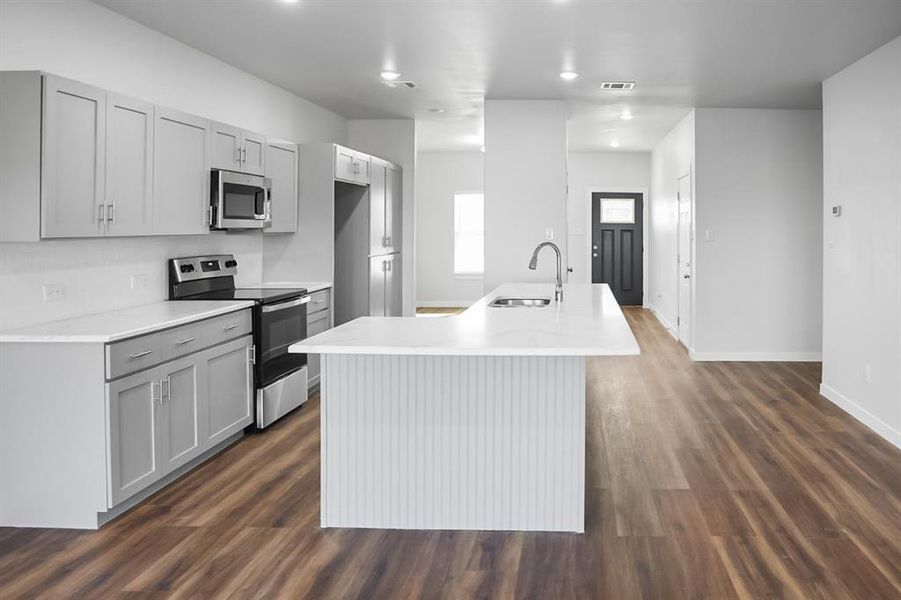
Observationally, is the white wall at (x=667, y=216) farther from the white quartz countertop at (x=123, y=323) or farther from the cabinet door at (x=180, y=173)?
the white quartz countertop at (x=123, y=323)

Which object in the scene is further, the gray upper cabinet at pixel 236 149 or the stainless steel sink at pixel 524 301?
the stainless steel sink at pixel 524 301

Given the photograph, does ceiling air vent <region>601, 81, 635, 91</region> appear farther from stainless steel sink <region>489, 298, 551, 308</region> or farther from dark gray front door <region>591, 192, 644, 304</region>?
dark gray front door <region>591, 192, 644, 304</region>

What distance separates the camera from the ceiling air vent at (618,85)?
6336 mm

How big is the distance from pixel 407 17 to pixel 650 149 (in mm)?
7838

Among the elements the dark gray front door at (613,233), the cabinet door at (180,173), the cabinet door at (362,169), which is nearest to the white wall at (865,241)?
the cabinet door at (362,169)

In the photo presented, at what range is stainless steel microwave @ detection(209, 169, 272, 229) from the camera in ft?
15.7

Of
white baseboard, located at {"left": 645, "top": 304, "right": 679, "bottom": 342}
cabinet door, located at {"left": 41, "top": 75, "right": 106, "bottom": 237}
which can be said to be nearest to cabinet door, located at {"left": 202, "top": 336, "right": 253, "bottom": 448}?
cabinet door, located at {"left": 41, "top": 75, "right": 106, "bottom": 237}

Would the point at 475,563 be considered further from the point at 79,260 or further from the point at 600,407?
the point at 600,407

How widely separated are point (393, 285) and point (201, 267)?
2.99m

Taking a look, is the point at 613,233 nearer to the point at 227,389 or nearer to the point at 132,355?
the point at 227,389

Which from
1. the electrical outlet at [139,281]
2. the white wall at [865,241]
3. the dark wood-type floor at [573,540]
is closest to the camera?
the dark wood-type floor at [573,540]

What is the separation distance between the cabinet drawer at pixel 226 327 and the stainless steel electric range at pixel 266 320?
109 mm

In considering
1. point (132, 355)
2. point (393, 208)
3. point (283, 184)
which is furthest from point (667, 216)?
point (132, 355)

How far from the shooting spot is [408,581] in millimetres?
2836
